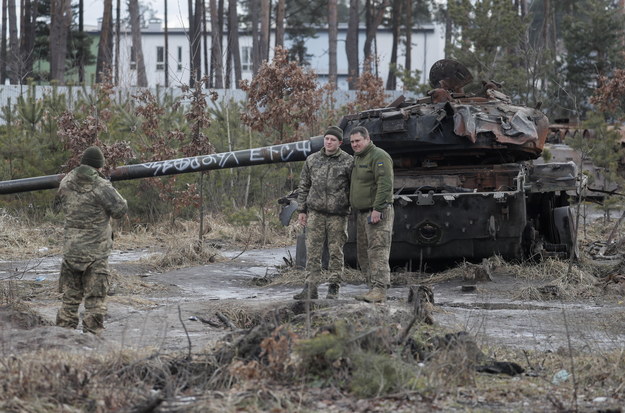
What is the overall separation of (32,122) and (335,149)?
10837mm

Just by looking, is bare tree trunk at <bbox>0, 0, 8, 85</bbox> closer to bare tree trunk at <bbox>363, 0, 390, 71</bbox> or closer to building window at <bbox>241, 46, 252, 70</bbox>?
bare tree trunk at <bbox>363, 0, 390, 71</bbox>

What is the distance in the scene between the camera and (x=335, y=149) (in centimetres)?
1062

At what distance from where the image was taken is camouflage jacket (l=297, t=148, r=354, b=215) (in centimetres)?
1058

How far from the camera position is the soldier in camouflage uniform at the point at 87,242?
27.9ft

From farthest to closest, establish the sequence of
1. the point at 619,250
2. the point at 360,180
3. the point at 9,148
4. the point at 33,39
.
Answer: the point at 33,39, the point at 9,148, the point at 619,250, the point at 360,180

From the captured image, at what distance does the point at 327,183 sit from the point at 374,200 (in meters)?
0.50

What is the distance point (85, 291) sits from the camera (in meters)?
8.59

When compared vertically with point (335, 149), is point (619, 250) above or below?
below

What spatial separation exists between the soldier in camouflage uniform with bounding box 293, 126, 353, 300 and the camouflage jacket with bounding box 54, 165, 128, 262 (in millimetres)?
2507

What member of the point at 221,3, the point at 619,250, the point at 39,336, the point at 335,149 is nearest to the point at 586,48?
the point at 221,3

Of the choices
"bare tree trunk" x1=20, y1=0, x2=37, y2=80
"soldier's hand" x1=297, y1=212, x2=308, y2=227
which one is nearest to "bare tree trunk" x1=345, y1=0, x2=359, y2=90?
"bare tree trunk" x1=20, y1=0, x2=37, y2=80

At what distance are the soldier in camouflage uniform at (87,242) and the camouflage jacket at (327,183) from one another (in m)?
2.50

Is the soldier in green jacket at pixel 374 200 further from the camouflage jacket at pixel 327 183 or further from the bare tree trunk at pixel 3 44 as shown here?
the bare tree trunk at pixel 3 44

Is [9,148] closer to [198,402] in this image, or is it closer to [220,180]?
[220,180]
